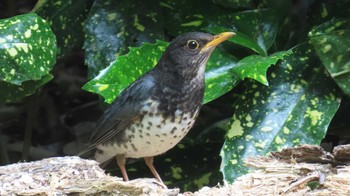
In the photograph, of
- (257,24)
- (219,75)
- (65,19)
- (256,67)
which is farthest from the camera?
(65,19)

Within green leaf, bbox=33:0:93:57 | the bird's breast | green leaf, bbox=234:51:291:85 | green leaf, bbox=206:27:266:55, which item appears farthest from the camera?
green leaf, bbox=33:0:93:57

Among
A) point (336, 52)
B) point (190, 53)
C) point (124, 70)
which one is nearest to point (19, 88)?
point (124, 70)

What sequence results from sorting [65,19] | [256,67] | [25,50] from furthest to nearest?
[65,19] → [25,50] → [256,67]

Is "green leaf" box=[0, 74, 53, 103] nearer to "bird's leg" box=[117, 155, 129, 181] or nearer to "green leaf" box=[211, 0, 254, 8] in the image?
"bird's leg" box=[117, 155, 129, 181]

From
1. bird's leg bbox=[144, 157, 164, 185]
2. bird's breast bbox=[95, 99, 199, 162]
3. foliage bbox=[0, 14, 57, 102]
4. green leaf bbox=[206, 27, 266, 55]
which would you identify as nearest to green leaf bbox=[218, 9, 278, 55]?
green leaf bbox=[206, 27, 266, 55]

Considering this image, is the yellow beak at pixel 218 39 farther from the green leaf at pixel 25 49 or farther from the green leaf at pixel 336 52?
the green leaf at pixel 25 49

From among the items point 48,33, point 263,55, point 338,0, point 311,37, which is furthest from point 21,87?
point 338,0

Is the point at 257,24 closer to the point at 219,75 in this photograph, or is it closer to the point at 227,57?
the point at 227,57
